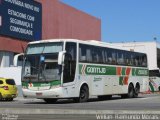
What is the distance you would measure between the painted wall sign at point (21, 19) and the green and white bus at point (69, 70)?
1458cm

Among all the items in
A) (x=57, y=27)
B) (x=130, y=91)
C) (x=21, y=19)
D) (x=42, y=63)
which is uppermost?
(x=57, y=27)

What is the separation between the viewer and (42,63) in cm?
2659

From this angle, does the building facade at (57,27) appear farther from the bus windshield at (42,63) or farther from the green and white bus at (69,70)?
the bus windshield at (42,63)

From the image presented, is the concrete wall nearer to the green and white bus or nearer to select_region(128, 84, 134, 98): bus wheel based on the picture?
select_region(128, 84, 134, 98): bus wheel

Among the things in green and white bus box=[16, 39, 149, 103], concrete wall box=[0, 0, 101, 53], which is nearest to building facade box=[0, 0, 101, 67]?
concrete wall box=[0, 0, 101, 53]

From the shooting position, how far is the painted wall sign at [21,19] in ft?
143

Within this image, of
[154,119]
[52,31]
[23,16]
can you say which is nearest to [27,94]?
[154,119]

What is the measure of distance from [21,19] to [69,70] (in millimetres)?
20773

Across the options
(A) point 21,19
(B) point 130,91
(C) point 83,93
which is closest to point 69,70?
(C) point 83,93

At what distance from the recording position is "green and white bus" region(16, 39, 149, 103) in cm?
2631

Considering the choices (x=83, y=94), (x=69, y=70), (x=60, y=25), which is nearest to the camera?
(x=69, y=70)

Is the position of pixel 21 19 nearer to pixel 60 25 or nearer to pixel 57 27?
pixel 57 27

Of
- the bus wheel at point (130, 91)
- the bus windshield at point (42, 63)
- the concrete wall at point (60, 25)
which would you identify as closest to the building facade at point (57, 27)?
the concrete wall at point (60, 25)

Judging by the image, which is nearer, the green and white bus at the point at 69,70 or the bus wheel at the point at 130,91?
the green and white bus at the point at 69,70
